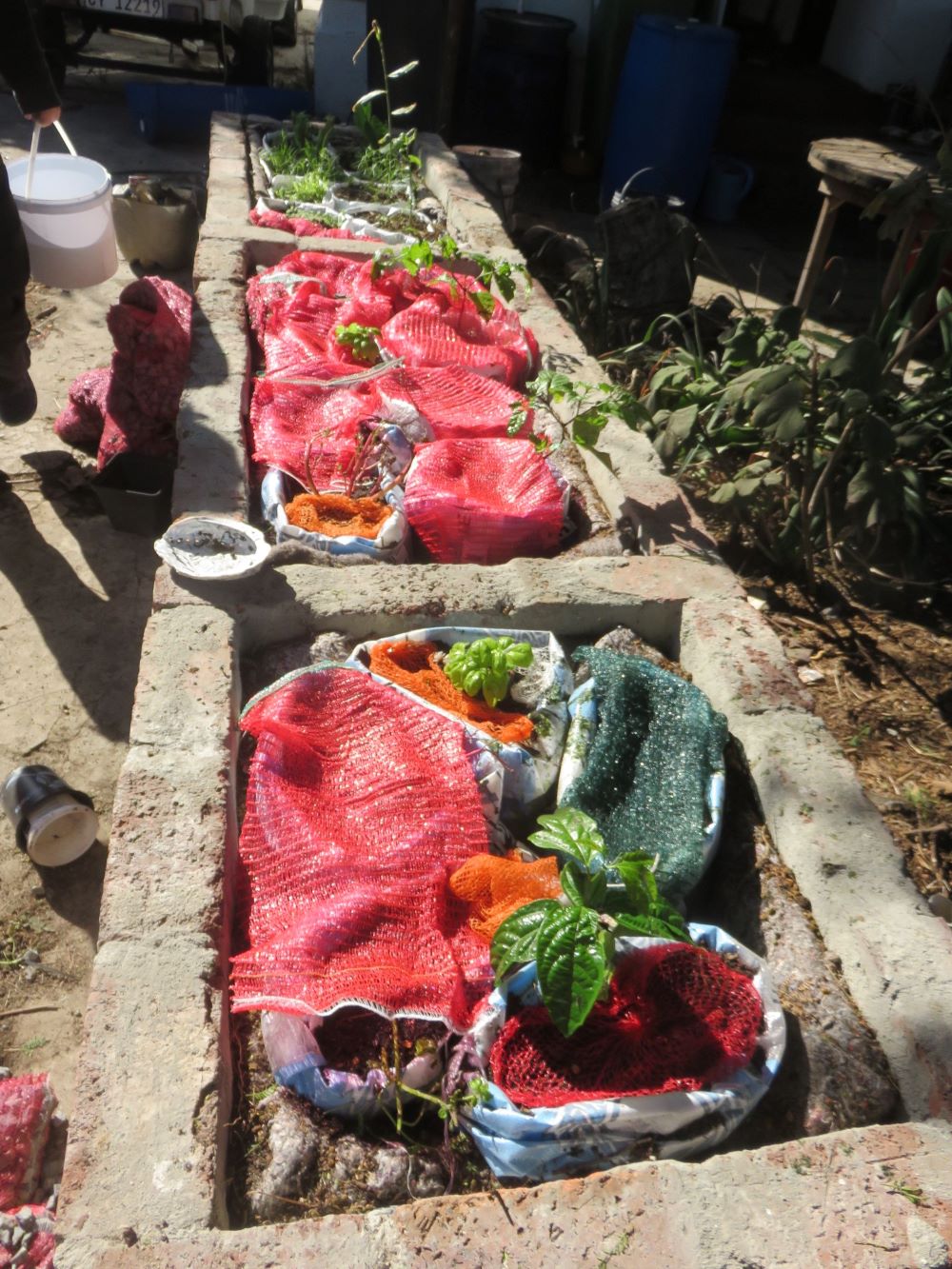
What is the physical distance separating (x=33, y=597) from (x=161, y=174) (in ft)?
16.8

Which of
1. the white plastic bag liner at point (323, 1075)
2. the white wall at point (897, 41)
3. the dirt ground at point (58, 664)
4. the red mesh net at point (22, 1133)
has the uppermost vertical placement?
the white wall at point (897, 41)

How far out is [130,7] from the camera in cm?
783

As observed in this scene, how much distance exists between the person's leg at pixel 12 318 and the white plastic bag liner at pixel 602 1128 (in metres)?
3.02

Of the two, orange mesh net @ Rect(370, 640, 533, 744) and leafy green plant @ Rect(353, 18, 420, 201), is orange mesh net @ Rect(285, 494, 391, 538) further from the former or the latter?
leafy green plant @ Rect(353, 18, 420, 201)

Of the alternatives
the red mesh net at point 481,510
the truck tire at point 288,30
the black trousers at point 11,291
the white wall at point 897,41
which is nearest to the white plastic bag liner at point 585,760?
the red mesh net at point 481,510

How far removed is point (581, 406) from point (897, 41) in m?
6.61

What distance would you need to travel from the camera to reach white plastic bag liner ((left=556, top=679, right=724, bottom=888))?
216 cm

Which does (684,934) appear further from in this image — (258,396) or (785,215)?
(785,215)

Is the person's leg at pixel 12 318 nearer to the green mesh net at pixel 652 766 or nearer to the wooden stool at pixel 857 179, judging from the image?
the green mesh net at pixel 652 766

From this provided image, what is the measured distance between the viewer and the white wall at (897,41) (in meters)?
7.85

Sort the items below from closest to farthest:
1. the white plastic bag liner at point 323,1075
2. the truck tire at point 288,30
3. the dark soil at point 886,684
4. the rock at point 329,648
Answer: the white plastic bag liner at point 323,1075, the rock at point 329,648, the dark soil at point 886,684, the truck tire at point 288,30

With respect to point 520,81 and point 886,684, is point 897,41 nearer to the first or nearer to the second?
point 520,81

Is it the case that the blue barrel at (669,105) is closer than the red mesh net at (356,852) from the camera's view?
No

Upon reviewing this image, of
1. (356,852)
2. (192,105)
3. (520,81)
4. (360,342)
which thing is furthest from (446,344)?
(192,105)
